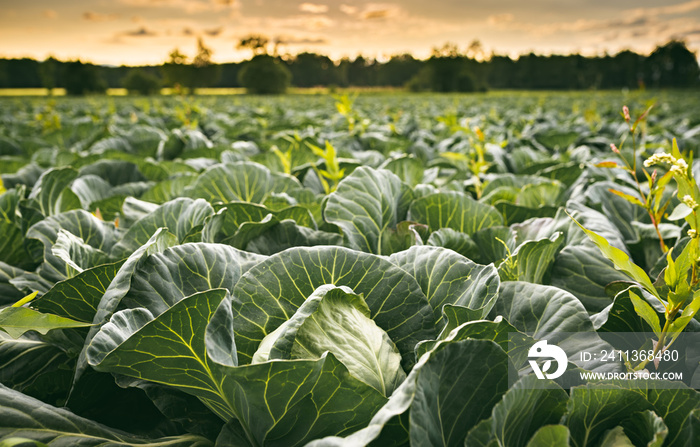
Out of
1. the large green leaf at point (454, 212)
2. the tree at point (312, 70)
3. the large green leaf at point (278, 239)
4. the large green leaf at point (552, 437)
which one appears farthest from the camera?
the tree at point (312, 70)

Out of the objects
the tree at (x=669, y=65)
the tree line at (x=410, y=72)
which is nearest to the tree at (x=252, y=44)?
the tree line at (x=410, y=72)

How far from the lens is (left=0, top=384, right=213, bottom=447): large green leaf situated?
744mm

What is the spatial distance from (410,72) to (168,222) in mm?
83929

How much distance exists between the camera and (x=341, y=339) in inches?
32.9

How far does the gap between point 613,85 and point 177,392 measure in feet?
274

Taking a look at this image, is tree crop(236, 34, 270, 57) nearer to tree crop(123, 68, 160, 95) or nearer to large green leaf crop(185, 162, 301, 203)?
tree crop(123, 68, 160, 95)

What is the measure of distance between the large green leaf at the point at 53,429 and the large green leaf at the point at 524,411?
532 mm

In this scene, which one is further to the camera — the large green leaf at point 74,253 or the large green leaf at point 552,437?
the large green leaf at point 74,253

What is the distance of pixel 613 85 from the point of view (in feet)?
233

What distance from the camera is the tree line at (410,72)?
186ft

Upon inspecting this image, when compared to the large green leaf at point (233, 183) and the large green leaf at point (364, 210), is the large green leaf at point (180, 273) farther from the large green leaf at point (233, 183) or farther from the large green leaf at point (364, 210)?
the large green leaf at point (233, 183)

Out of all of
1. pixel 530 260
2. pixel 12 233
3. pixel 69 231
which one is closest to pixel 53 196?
pixel 12 233

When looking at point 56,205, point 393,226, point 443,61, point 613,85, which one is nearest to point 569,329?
point 393,226

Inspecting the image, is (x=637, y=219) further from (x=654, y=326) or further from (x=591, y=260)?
(x=654, y=326)
